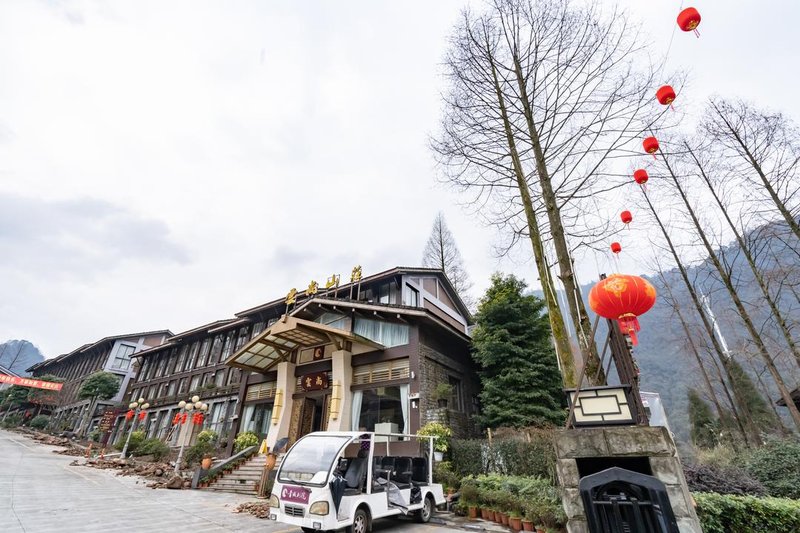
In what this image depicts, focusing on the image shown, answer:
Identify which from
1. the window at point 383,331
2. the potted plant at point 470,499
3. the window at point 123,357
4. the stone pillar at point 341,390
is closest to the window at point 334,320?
the window at point 383,331

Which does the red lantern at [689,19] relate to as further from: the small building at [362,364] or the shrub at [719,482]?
the small building at [362,364]

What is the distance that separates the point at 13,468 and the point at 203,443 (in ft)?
20.8

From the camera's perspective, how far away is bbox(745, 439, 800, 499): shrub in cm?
876

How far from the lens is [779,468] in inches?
363

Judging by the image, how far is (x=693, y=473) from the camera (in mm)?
7652

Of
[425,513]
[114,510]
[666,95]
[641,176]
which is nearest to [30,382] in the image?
[114,510]

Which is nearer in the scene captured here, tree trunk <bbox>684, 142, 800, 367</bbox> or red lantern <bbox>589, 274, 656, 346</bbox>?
red lantern <bbox>589, 274, 656, 346</bbox>

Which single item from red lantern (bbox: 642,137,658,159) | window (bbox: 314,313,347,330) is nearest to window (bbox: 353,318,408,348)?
window (bbox: 314,313,347,330)

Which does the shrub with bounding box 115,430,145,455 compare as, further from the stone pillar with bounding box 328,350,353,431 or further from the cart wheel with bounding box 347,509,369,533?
the cart wheel with bounding box 347,509,369,533

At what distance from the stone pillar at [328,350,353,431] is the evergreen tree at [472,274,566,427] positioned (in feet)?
17.4

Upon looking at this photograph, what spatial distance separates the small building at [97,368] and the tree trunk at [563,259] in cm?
3975

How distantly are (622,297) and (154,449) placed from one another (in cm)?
2546

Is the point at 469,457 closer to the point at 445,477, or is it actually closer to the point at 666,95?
the point at 445,477

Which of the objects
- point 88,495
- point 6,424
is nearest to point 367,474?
point 88,495
